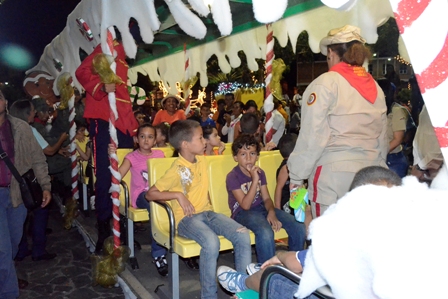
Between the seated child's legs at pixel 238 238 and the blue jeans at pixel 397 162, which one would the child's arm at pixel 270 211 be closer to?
the seated child's legs at pixel 238 238

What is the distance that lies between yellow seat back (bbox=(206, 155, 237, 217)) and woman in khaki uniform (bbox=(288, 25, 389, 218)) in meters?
1.04

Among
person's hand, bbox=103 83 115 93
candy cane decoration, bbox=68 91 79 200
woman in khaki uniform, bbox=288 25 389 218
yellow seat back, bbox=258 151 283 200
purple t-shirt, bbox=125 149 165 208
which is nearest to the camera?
woman in khaki uniform, bbox=288 25 389 218

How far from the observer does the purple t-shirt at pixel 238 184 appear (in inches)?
142

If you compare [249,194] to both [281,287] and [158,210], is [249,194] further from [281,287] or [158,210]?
[281,287]

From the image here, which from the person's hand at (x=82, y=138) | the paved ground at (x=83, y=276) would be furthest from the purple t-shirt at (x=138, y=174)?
the person's hand at (x=82, y=138)

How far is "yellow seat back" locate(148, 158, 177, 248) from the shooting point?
3.70 metres

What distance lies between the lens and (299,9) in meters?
6.07

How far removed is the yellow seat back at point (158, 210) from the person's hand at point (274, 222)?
87 centimetres

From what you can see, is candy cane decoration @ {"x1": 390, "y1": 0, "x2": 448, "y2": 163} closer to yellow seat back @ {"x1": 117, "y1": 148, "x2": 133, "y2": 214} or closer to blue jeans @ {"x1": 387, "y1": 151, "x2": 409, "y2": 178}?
yellow seat back @ {"x1": 117, "y1": 148, "x2": 133, "y2": 214}

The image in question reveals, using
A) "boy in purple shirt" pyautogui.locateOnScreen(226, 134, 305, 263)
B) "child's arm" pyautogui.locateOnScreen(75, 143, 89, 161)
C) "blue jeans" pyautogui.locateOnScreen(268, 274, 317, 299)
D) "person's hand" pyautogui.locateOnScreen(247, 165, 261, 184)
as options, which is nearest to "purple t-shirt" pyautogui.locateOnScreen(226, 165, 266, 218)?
"boy in purple shirt" pyautogui.locateOnScreen(226, 134, 305, 263)

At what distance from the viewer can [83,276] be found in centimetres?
453

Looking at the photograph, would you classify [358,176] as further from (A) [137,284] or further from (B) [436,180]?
(A) [137,284]

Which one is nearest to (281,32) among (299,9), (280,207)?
(299,9)

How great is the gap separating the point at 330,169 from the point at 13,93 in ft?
51.0
